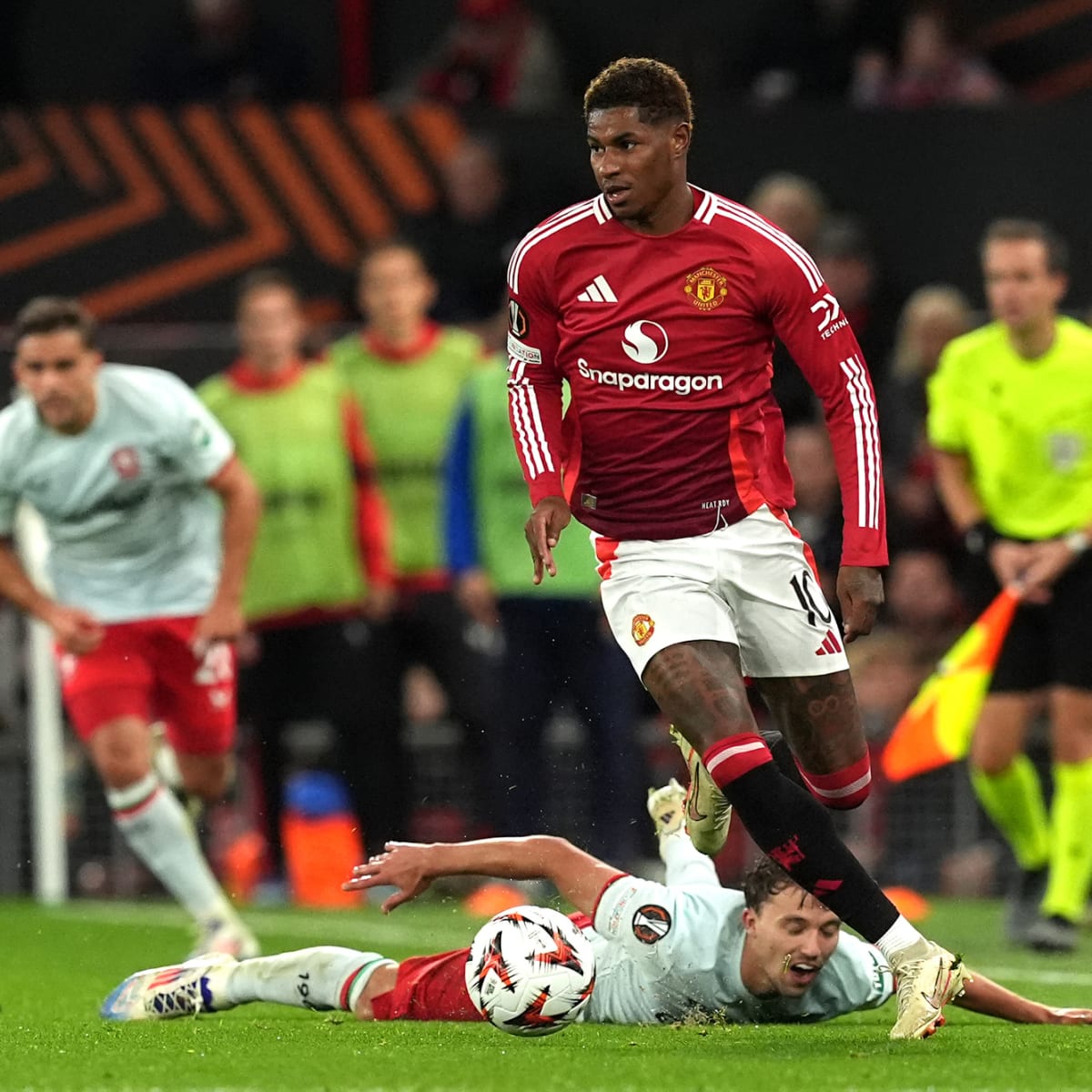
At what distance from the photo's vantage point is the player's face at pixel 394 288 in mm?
10766

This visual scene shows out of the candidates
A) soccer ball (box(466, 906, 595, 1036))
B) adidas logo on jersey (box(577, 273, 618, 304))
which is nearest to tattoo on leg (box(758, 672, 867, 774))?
soccer ball (box(466, 906, 595, 1036))

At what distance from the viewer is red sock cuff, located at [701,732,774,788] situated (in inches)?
235

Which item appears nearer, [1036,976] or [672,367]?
[672,367]

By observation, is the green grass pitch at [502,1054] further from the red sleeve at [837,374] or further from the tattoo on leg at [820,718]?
the red sleeve at [837,374]

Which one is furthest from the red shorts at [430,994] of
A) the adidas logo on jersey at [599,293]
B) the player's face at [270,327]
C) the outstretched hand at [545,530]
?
the player's face at [270,327]

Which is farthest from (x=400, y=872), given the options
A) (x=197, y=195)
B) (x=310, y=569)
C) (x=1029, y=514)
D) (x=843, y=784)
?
(x=197, y=195)

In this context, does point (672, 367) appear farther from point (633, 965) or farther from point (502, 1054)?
point (502, 1054)

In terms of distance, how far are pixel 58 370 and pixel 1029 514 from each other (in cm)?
341

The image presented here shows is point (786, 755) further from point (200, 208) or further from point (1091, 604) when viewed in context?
point (200, 208)

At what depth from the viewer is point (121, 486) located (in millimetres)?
8812

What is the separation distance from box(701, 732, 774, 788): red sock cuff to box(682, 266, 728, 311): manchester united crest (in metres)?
1.10

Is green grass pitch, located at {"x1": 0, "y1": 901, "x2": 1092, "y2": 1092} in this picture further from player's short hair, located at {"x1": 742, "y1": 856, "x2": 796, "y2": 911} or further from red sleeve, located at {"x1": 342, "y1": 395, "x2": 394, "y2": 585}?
red sleeve, located at {"x1": 342, "y1": 395, "x2": 394, "y2": 585}

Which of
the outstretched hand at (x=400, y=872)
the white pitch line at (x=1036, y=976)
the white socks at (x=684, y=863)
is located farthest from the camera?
the white pitch line at (x=1036, y=976)

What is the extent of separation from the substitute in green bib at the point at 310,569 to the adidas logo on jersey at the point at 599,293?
4.52 metres
